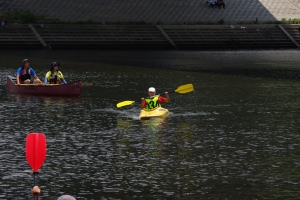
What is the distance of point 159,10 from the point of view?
88.3 meters

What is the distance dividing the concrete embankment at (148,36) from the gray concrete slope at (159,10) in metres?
2.54

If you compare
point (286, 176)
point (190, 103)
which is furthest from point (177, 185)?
point (190, 103)

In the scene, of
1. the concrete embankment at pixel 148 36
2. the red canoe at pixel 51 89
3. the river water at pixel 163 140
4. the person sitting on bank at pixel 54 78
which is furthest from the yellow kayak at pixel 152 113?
the concrete embankment at pixel 148 36

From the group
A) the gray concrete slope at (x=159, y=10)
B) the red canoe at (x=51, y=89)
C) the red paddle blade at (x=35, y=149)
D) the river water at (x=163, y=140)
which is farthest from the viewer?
the gray concrete slope at (x=159, y=10)

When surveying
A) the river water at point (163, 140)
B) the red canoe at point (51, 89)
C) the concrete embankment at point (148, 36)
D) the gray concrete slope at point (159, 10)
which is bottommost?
the river water at point (163, 140)

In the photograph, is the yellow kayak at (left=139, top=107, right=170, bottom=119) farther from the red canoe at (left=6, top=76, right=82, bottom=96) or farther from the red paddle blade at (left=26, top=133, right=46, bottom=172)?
the red paddle blade at (left=26, top=133, right=46, bottom=172)

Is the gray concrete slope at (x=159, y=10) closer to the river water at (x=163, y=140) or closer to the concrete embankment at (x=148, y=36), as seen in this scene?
the concrete embankment at (x=148, y=36)

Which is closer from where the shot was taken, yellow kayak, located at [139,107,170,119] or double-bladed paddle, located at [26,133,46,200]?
double-bladed paddle, located at [26,133,46,200]

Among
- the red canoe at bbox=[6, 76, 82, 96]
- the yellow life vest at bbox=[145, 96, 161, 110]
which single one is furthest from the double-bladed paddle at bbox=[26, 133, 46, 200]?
the red canoe at bbox=[6, 76, 82, 96]

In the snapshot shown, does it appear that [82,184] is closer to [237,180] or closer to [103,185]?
[103,185]

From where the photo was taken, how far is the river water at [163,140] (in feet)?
72.1

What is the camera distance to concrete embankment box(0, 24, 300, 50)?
262 ft

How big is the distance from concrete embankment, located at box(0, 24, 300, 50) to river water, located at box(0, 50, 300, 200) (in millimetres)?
24595

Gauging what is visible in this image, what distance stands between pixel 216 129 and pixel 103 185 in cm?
1043
